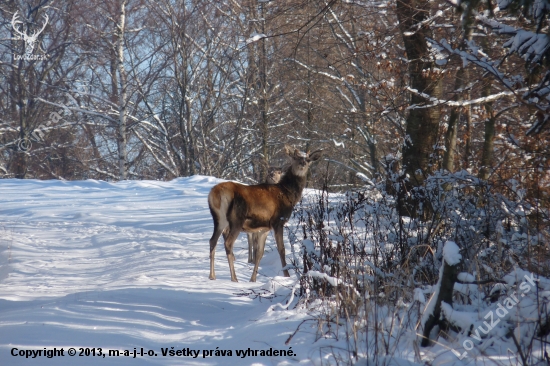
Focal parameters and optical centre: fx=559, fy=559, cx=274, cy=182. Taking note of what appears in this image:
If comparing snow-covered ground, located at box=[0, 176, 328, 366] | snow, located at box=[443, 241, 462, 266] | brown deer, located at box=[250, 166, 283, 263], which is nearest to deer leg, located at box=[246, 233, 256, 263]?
brown deer, located at box=[250, 166, 283, 263]

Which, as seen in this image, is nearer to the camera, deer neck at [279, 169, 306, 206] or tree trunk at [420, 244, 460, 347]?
tree trunk at [420, 244, 460, 347]

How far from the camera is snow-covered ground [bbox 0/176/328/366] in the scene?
3990mm

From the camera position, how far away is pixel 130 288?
6.07m

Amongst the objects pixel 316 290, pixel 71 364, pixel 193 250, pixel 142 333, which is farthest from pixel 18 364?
pixel 193 250

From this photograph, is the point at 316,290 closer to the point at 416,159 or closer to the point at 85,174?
the point at 416,159

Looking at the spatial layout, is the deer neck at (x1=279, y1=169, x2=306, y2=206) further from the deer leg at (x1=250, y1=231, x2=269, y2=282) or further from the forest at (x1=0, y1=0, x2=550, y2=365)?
the deer leg at (x1=250, y1=231, x2=269, y2=282)

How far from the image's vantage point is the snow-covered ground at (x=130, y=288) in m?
3.99

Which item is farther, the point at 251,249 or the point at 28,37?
the point at 28,37

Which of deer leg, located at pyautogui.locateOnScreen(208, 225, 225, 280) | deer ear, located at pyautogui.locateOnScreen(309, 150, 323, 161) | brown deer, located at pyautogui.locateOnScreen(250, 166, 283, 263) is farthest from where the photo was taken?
deer ear, located at pyautogui.locateOnScreen(309, 150, 323, 161)

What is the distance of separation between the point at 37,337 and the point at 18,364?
580 millimetres
